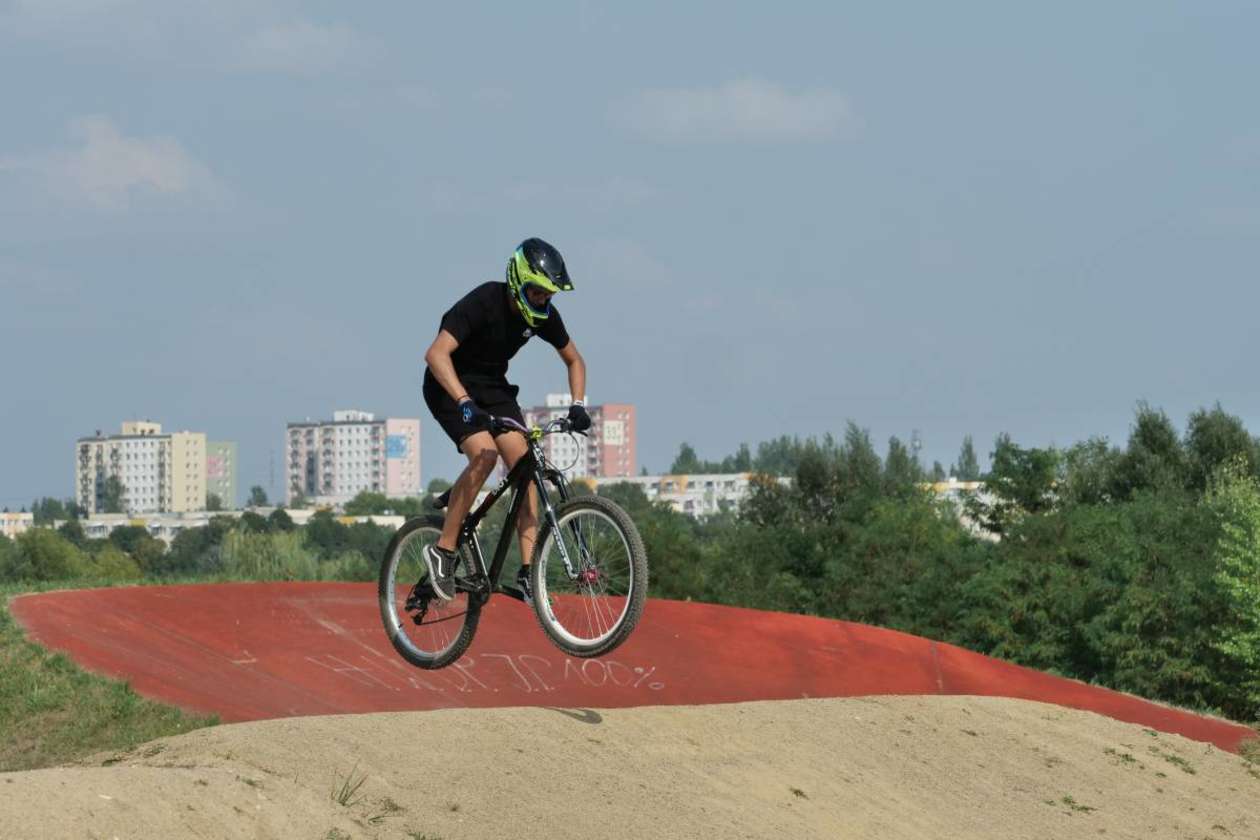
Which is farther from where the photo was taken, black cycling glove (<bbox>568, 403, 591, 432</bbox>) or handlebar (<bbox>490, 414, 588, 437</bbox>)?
handlebar (<bbox>490, 414, 588, 437</bbox>)

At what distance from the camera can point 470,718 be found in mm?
13023

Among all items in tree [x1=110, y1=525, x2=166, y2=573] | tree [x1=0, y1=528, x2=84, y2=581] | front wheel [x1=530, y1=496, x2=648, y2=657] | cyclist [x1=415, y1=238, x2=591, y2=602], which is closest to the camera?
front wheel [x1=530, y1=496, x2=648, y2=657]

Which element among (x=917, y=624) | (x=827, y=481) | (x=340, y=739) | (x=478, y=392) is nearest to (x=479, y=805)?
(x=340, y=739)

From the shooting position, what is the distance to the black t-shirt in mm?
10766

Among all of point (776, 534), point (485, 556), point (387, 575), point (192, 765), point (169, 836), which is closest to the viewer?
point (169, 836)

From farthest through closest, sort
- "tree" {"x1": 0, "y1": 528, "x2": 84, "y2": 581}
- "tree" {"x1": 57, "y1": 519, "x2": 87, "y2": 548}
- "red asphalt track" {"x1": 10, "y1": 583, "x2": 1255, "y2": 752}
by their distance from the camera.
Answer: "tree" {"x1": 57, "y1": 519, "x2": 87, "y2": 548}
"tree" {"x1": 0, "y1": 528, "x2": 84, "y2": 581}
"red asphalt track" {"x1": 10, "y1": 583, "x2": 1255, "y2": 752}

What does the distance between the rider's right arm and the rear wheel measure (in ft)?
4.65

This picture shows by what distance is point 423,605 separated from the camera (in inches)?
462

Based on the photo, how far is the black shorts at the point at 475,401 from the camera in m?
11.0

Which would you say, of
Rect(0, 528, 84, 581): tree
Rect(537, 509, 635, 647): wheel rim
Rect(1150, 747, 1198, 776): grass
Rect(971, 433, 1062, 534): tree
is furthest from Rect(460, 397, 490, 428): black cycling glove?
Rect(0, 528, 84, 581): tree

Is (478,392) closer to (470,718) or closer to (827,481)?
(470,718)

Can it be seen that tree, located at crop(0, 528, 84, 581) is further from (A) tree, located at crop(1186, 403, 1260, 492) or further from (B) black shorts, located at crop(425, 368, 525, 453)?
(B) black shorts, located at crop(425, 368, 525, 453)

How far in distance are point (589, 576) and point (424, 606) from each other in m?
1.89

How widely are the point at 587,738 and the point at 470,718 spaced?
40.0 inches
